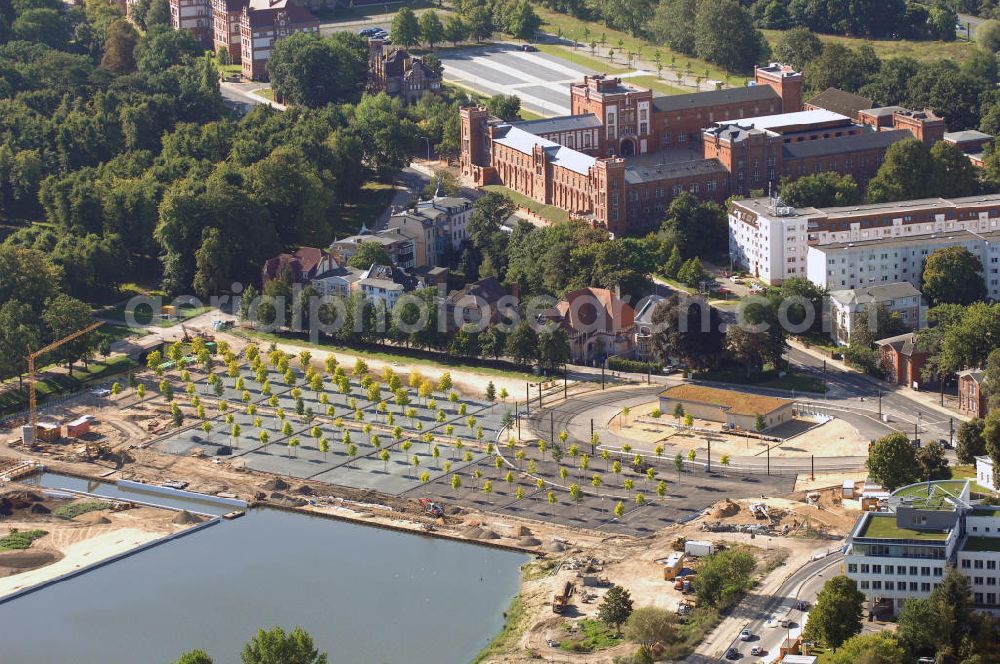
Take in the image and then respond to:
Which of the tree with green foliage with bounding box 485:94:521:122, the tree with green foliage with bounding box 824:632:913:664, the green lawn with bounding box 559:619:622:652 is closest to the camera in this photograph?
the tree with green foliage with bounding box 824:632:913:664

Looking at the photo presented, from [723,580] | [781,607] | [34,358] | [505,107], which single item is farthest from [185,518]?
[505,107]

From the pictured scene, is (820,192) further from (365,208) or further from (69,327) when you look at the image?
(69,327)

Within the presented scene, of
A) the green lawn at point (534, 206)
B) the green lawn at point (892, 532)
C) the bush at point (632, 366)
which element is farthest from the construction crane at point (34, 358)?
the green lawn at point (892, 532)

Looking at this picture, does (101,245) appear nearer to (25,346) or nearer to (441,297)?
(25,346)

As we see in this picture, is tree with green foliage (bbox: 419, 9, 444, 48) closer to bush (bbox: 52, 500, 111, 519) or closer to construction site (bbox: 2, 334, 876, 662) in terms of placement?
construction site (bbox: 2, 334, 876, 662)

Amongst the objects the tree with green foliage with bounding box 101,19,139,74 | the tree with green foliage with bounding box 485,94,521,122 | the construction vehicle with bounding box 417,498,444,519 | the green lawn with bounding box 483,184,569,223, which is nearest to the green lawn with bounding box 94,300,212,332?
the green lawn with bounding box 483,184,569,223
